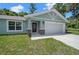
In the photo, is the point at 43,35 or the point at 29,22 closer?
the point at 43,35

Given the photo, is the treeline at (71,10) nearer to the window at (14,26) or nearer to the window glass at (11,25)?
the window at (14,26)

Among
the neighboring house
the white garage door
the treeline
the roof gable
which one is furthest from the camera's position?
the roof gable

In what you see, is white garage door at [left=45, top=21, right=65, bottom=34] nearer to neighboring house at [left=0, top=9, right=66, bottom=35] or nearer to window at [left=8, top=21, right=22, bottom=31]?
neighboring house at [left=0, top=9, right=66, bottom=35]

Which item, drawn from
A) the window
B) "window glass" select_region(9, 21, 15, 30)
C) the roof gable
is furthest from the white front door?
"window glass" select_region(9, 21, 15, 30)

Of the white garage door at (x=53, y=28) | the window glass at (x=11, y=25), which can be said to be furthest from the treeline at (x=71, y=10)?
the window glass at (x=11, y=25)

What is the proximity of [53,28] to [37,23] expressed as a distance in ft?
6.22

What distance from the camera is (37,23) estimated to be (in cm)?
1362

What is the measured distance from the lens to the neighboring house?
12.8m

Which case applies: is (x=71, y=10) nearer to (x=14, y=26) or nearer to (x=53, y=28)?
(x=53, y=28)

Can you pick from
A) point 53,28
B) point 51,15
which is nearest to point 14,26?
point 51,15
